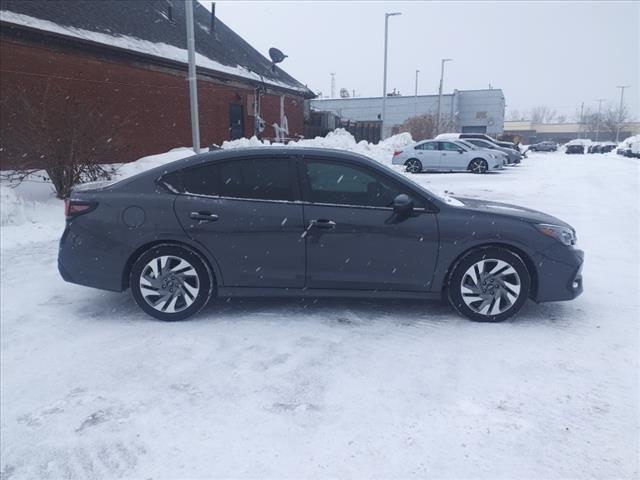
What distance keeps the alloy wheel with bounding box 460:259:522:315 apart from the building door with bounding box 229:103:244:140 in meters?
20.5

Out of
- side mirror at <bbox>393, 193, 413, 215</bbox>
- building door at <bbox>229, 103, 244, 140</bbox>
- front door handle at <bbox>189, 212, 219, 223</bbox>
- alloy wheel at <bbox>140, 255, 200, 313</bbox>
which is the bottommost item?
alloy wheel at <bbox>140, 255, 200, 313</bbox>

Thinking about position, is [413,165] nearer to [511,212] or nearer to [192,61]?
[192,61]

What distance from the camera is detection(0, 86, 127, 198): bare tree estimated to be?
28.3ft

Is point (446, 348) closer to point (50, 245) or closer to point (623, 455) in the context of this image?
point (623, 455)

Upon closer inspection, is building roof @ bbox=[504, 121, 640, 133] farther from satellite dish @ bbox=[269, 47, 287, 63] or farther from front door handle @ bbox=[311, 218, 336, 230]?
front door handle @ bbox=[311, 218, 336, 230]

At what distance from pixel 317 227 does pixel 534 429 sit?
221 cm

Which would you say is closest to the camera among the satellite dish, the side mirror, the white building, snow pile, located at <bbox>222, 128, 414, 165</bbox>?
the side mirror

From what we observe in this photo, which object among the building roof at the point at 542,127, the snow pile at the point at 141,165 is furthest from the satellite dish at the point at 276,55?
the building roof at the point at 542,127

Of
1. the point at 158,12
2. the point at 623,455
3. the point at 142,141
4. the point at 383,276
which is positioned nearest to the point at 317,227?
the point at 383,276

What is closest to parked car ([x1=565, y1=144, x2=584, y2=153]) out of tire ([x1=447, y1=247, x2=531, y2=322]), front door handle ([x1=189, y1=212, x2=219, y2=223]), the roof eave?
the roof eave

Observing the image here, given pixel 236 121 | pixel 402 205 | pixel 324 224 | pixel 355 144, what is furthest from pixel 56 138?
pixel 355 144

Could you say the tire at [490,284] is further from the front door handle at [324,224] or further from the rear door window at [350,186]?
the front door handle at [324,224]

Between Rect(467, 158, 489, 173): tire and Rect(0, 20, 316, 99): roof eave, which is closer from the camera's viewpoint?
Rect(0, 20, 316, 99): roof eave

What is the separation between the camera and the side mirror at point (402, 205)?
407cm
